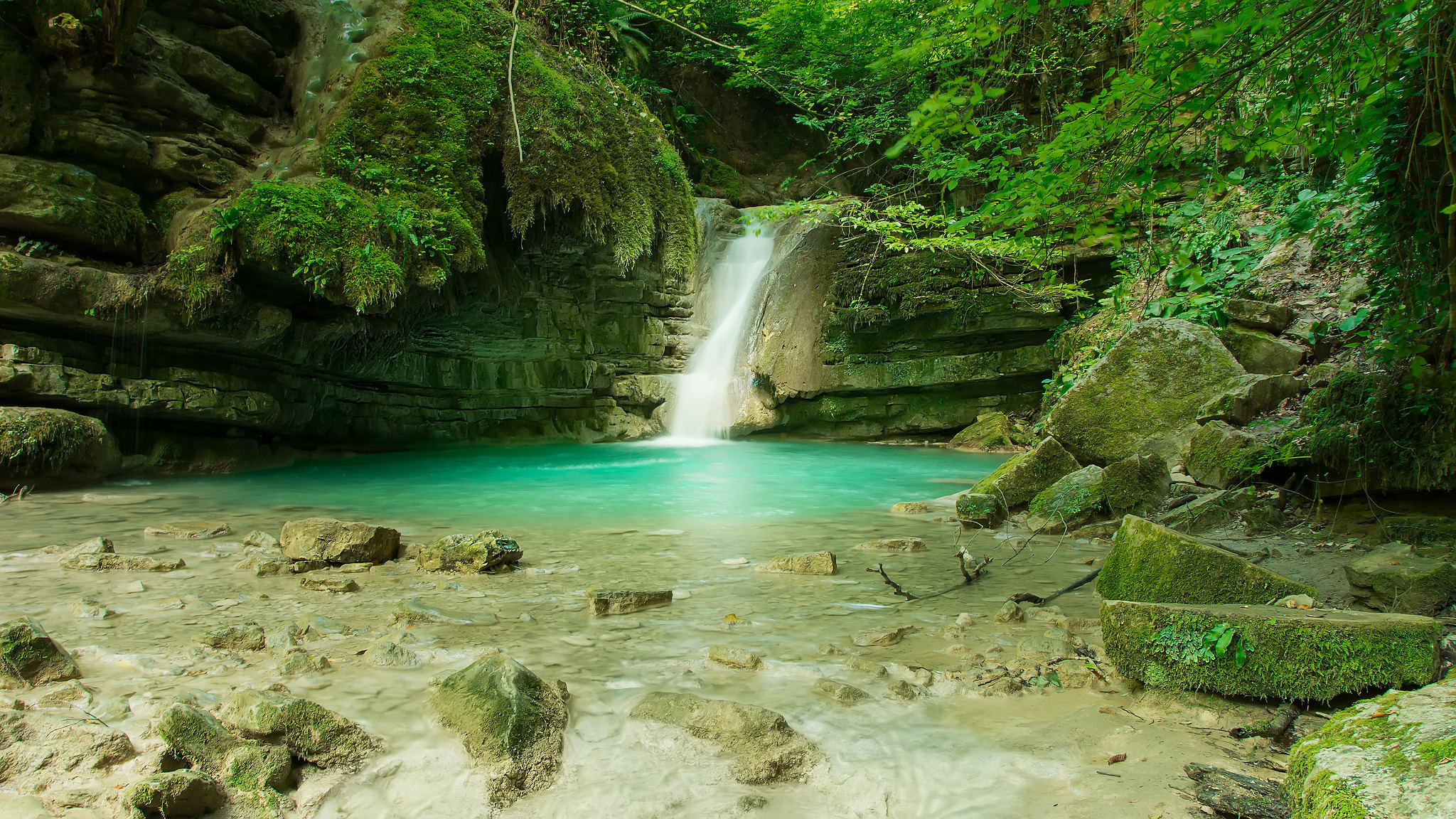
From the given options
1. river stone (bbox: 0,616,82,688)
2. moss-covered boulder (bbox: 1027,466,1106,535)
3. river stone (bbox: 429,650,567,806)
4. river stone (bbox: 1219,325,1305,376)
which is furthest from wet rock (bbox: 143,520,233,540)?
river stone (bbox: 1219,325,1305,376)

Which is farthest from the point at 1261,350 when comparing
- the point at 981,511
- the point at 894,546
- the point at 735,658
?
the point at 735,658

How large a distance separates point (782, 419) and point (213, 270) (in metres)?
10.9

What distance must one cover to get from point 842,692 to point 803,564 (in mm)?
2041

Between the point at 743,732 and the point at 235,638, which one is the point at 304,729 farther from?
the point at 743,732

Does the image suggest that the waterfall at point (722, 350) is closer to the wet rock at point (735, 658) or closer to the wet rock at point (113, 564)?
the wet rock at point (113, 564)

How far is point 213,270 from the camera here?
321 inches

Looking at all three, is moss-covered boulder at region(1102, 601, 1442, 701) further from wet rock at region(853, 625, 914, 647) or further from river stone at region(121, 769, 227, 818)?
river stone at region(121, 769, 227, 818)

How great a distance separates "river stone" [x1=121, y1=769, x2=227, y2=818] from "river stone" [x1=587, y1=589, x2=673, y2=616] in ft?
6.44

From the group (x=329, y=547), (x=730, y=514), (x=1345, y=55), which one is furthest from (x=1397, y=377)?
(x=329, y=547)

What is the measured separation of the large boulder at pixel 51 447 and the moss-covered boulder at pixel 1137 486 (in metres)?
10.0

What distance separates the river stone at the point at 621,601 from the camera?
3922 mm

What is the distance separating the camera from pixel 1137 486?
6.02m

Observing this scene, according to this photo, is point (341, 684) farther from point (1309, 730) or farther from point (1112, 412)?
point (1112, 412)

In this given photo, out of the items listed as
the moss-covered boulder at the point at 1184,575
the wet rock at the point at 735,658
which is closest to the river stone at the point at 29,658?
the wet rock at the point at 735,658
